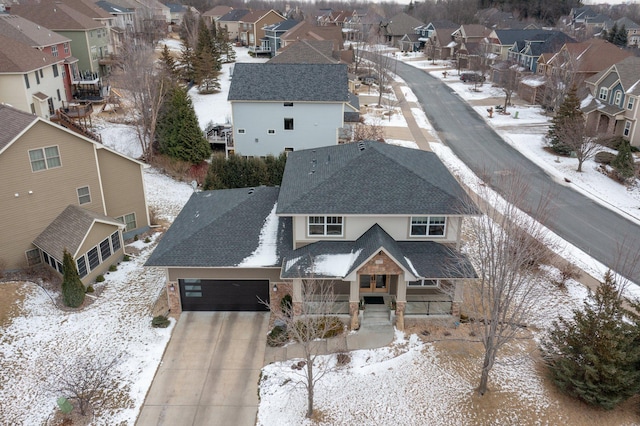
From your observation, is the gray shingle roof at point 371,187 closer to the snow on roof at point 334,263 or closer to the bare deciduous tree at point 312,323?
the snow on roof at point 334,263

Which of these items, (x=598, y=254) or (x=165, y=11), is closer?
(x=598, y=254)

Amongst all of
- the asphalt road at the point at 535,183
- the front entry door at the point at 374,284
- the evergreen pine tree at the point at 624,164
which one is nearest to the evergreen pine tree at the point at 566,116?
the asphalt road at the point at 535,183

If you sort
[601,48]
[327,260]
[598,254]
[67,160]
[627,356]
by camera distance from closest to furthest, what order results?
[627,356], [327,260], [67,160], [598,254], [601,48]

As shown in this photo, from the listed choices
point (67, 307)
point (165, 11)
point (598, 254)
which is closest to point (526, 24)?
point (165, 11)

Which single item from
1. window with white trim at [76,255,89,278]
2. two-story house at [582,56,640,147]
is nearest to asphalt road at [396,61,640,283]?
two-story house at [582,56,640,147]

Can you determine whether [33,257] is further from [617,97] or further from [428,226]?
[617,97]

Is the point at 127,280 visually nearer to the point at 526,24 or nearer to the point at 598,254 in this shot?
the point at 598,254
